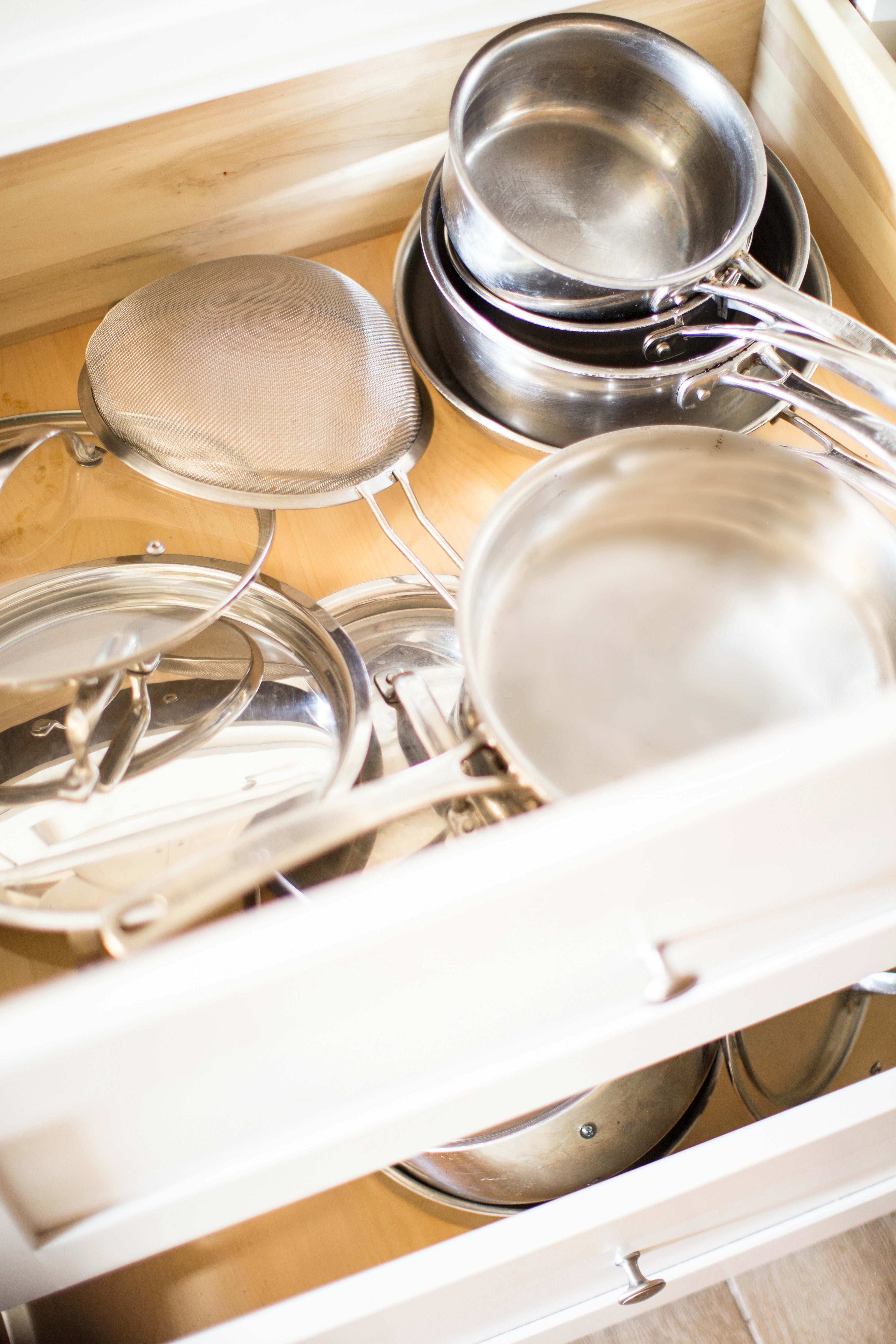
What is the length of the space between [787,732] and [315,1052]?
0.19m

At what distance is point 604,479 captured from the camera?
483mm

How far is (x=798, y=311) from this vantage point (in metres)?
0.47

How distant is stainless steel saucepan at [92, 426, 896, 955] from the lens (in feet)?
1.49

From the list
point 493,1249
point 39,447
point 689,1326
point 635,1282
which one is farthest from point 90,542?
point 689,1326

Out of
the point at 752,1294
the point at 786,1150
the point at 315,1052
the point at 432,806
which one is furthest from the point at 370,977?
the point at 752,1294

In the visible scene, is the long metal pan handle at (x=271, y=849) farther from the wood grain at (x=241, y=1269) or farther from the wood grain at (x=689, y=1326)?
the wood grain at (x=689, y=1326)

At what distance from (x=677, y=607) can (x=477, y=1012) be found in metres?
0.24

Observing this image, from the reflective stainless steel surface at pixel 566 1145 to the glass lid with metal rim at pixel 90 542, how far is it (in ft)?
1.13

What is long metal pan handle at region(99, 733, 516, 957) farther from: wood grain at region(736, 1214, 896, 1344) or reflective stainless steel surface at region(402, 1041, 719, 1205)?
wood grain at region(736, 1214, 896, 1344)

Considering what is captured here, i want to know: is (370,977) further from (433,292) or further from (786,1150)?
(433,292)

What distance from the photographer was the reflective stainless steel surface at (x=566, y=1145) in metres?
0.55

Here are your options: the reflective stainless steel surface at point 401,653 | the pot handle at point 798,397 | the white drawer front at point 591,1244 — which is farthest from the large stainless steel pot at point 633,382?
the white drawer front at point 591,1244

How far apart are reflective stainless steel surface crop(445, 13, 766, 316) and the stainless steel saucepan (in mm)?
96

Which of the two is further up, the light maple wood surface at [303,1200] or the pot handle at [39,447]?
the pot handle at [39,447]
